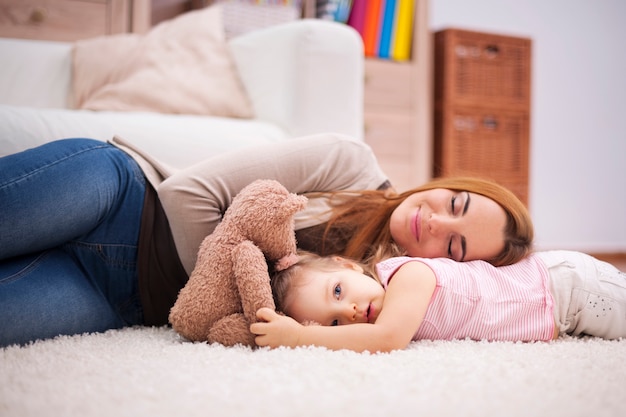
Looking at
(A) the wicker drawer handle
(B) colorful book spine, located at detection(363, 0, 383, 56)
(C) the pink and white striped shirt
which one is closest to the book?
(B) colorful book spine, located at detection(363, 0, 383, 56)

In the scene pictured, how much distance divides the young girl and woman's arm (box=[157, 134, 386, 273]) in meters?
0.17

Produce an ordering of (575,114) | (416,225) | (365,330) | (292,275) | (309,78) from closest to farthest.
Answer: (365,330), (292,275), (416,225), (309,78), (575,114)

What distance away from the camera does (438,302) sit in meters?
0.97

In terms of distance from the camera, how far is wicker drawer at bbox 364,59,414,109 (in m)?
2.77

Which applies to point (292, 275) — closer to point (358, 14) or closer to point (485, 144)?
point (358, 14)

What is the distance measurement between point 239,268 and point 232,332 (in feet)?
0.31

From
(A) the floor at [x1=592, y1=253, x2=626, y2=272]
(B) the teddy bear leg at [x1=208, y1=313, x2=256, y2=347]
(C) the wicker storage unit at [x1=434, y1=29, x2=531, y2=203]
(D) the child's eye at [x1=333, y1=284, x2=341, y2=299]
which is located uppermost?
(C) the wicker storage unit at [x1=434, y1=29, x2=531, y2=203]

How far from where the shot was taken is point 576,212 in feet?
11.9

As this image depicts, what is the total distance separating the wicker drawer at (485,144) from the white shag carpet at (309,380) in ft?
6.65

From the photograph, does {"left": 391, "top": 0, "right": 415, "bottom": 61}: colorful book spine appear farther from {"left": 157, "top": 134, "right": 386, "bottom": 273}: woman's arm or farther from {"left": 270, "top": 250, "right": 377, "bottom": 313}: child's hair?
{"left": 270, "top": 250, "right": 377, "bottom": 313}: child's hair

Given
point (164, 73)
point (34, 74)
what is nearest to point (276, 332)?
point (164, 73)

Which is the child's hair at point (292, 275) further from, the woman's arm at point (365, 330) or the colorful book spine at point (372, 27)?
the colorful book spine at point (372, 27)

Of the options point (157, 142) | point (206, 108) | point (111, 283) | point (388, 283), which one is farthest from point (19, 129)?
point (388, 283)

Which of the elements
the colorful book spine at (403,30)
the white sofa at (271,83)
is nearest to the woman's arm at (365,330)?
the white sofa at (271,83)
